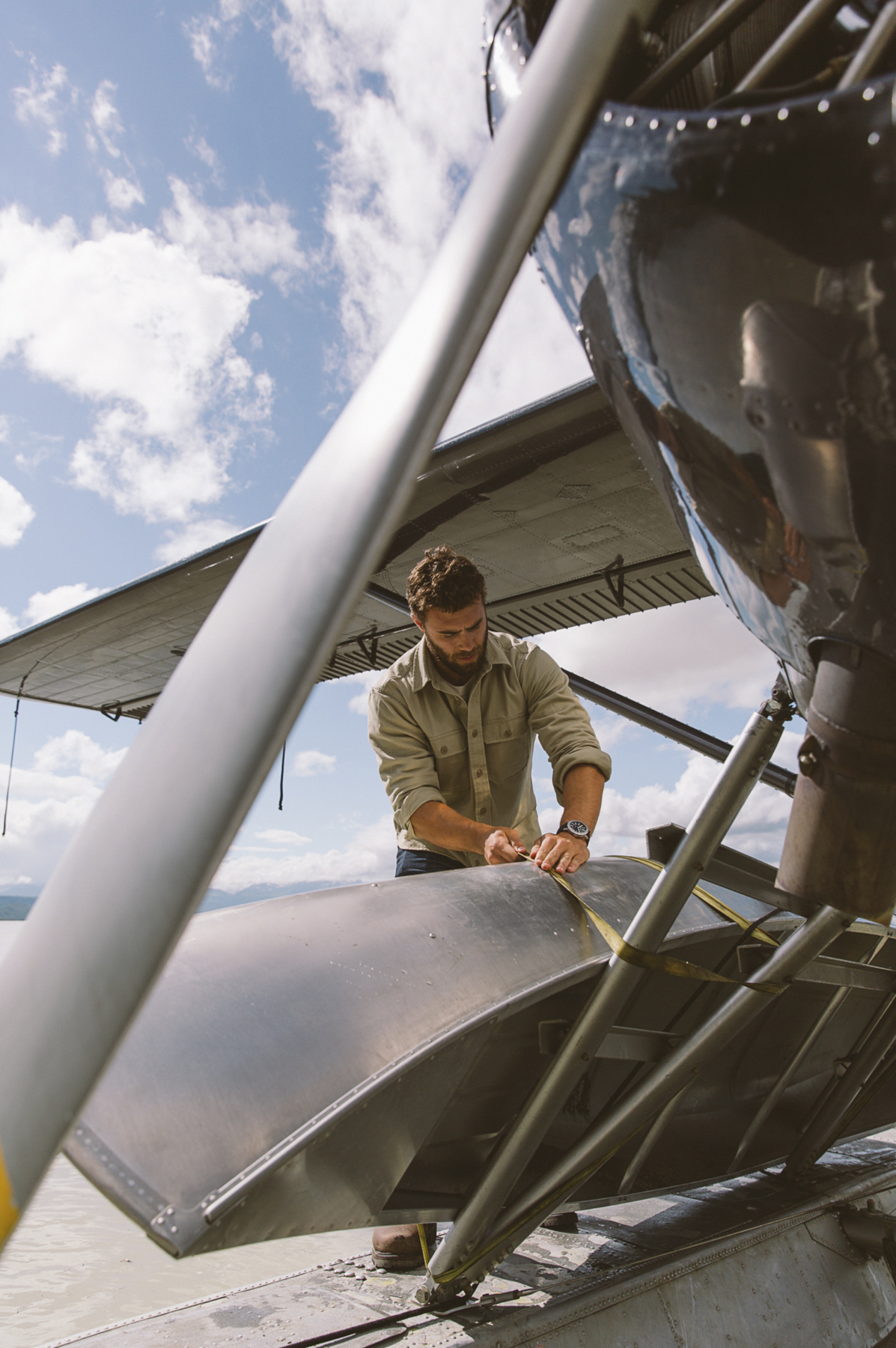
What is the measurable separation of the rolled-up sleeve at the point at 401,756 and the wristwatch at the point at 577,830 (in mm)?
436

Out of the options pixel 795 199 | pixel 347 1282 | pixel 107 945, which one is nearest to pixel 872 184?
pixel 795 199

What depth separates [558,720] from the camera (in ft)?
8.61

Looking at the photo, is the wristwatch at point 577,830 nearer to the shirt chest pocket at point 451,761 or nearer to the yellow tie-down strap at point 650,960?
the yellow tie-down strap at point 650,960

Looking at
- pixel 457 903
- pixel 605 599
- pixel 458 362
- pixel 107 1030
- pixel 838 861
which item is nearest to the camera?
pixel 107 1030

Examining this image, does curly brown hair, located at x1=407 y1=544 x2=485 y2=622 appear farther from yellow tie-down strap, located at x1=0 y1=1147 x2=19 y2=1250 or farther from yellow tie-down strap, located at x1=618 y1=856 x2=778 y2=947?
yellow tie-down strap, located at x1=0 y1=1147 x2=19 y2=1250

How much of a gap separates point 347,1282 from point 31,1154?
86.1 inches

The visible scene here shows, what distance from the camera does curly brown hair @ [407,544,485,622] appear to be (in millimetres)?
2490

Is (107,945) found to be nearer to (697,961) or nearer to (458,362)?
(458,362)

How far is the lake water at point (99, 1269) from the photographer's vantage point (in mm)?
2430

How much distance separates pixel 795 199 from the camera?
0.81 m

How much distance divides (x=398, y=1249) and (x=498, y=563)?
2.71m

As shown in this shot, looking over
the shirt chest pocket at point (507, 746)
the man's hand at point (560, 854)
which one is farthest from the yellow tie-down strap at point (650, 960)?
the shirt chest pocket at point (507, 746)

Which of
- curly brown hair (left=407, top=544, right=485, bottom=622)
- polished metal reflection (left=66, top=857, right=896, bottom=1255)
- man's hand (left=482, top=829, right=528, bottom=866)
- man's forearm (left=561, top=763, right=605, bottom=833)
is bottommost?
polished metal reflection (left=66, top=857, right=896, bottom=1255)

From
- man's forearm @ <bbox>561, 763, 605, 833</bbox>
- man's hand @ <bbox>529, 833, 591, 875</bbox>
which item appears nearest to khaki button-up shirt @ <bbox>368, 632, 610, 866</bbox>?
man's forearm @ <bbox>561, 763, 605, 833</bbox>
